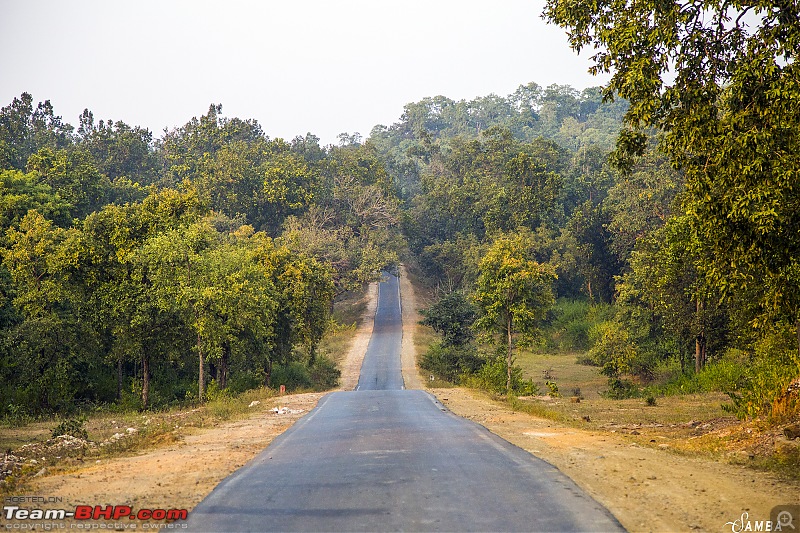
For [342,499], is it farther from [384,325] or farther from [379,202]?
[379,202]

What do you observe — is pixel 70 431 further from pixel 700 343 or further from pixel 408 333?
pixel 408 333

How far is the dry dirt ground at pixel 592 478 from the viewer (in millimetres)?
9188

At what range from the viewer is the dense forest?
121ft

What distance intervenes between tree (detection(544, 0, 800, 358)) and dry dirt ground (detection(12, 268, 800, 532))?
426cm

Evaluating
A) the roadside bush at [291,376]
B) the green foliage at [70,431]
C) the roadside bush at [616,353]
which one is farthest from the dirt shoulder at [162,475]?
the roadside bush at [616,353]

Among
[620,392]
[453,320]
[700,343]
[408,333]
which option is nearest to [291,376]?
[453,320]

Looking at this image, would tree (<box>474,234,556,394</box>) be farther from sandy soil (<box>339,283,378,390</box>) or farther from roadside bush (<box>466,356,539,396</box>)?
sandy soil (<box>339,283,378,390</box>)

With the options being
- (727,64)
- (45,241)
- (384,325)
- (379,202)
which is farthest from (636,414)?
(379,202)

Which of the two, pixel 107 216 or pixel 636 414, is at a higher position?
pixel 107 216

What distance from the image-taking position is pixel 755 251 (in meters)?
13.9

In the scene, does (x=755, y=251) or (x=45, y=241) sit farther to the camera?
(x=45, y=241)

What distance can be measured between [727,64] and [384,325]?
7583 cm

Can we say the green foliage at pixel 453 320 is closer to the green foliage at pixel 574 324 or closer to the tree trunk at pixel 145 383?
the green foliage at pixel 574 324

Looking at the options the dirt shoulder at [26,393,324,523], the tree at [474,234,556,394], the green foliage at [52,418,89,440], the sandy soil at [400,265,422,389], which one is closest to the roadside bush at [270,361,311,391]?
the sandy soil at [400,265,422,389]
